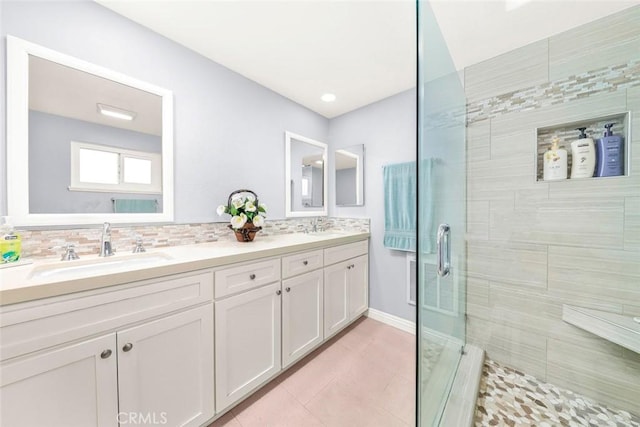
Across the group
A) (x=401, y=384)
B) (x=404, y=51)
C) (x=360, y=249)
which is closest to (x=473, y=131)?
(x=404, y=51)

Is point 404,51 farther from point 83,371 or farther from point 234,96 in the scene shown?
point 83,371

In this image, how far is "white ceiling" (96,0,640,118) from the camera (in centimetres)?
121

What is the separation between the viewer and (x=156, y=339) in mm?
952

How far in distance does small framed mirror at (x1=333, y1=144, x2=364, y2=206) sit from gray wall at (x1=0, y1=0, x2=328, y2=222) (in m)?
0.59

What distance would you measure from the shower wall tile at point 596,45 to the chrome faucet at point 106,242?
107 inches

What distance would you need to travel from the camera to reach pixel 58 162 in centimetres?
110

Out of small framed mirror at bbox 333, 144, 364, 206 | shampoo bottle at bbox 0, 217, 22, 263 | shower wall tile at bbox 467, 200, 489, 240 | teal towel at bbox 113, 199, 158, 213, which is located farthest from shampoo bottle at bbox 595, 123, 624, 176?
shampoo bottle at bbox 0, 217, 22, 263

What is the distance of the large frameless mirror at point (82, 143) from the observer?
1.01 meters

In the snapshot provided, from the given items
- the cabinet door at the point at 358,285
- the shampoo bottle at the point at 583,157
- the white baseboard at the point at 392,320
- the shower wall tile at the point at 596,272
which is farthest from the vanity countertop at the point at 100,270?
the shampoo bottle at the point at 583,157

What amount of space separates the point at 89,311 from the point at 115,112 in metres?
1.09

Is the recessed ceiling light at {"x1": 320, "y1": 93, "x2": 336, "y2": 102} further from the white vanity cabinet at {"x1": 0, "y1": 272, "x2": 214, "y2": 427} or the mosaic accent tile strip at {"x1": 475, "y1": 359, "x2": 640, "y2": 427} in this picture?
the mosaic accent tile strip at {"x1": 475, "y1": 359, "x2": 640, "y2": 427}

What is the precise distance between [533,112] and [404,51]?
0.92 m

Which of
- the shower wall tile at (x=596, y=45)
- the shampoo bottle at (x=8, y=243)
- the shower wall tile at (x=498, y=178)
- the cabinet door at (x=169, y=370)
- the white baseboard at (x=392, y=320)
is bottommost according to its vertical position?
the white baseboard at (x=392, y=320)

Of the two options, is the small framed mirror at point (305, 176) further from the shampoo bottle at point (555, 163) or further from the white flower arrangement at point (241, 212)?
the shampoo bottle at point (555, 163)
